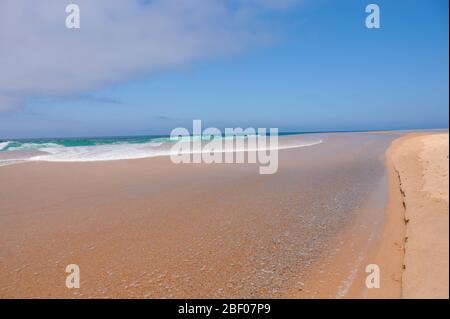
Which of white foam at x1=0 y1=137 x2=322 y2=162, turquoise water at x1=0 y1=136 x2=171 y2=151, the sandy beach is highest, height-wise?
turquoise water at x1=0 y1=136 x2=171 y2=151

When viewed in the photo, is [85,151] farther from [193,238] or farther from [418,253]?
[418,253]

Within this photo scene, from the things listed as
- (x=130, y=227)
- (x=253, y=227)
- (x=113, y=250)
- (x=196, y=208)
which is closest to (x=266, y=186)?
(x=196, y=208)

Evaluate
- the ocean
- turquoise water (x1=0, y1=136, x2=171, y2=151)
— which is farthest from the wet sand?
turquoise water (x1=0, y1=136, x2=171, y2=151)

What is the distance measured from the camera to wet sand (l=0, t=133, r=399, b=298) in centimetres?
293

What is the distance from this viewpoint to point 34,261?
3475mm

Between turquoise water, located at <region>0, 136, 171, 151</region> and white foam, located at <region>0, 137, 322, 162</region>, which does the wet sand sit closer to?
white foam, located at <region>0, 137, 322, 162</region>

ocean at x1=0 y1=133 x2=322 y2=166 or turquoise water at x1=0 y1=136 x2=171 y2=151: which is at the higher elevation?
turquoise water at x1=0 y1=136 x2=171 y2=151

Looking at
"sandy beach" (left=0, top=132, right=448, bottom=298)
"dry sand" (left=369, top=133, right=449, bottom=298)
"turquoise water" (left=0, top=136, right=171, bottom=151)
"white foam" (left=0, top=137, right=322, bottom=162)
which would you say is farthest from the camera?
"turquoise water" (left=0, top=136, right=171, bottom=151)

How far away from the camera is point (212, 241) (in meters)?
3.97

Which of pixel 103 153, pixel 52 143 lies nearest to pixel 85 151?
pixel 103 153

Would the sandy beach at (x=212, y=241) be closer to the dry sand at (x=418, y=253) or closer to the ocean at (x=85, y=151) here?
the dry sand at (x=418, y=253)

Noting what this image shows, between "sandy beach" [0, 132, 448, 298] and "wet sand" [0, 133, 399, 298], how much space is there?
17 mm

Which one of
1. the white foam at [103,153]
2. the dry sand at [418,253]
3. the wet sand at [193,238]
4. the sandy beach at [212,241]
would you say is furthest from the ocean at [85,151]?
the dry sand at [418,253]
